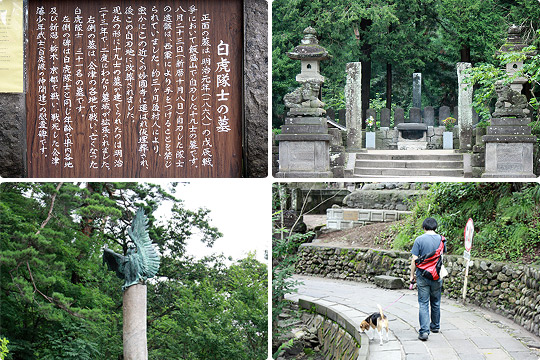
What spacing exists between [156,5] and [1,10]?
1.61 metres

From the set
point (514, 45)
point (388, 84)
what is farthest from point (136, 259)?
point (388, 84)

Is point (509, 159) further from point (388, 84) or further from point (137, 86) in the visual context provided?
point (388, 84)

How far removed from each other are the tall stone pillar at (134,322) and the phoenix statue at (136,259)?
9 centimetres

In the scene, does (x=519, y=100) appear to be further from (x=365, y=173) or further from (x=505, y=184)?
(x=365, y=173)

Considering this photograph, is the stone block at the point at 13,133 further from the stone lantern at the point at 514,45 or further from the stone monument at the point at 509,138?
the stone lantern at the point at 514,45

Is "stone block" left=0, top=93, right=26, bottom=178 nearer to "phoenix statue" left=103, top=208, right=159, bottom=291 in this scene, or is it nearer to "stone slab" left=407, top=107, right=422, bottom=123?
"phoenix statue" left=103, top=208, right=159, bottom=291

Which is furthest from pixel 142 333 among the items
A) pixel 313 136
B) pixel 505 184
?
pixel 505 184

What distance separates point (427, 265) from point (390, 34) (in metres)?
14.7

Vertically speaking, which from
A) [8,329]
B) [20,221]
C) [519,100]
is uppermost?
[519,100]

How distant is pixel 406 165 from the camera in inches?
441

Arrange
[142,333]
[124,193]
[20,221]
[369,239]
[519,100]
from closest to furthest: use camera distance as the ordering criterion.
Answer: [142,333] → [20,221] → [124,193] → [519,100] → [369,239]

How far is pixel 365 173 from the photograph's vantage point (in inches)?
450

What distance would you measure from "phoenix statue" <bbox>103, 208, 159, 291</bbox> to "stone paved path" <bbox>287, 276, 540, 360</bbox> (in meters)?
2.47

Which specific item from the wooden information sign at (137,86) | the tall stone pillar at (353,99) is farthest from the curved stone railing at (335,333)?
the tall stone pillar at (353,99)
